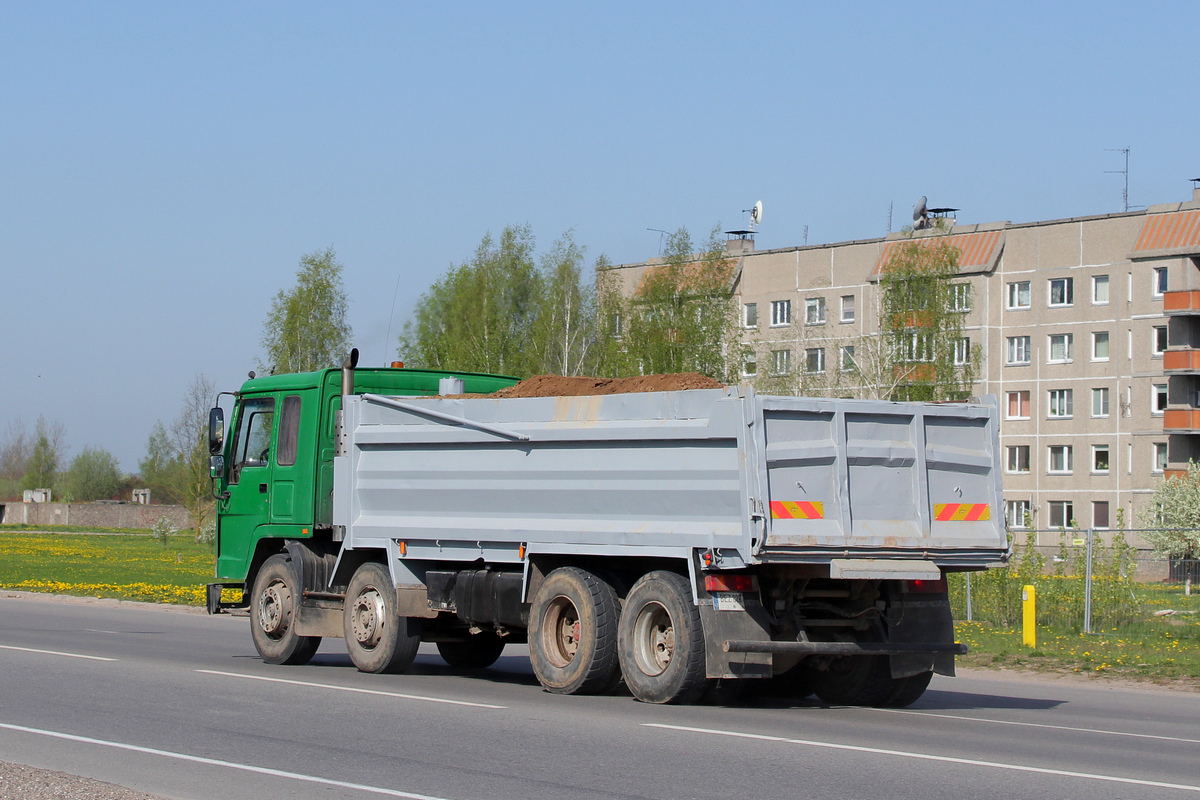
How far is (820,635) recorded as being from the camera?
12562 mm

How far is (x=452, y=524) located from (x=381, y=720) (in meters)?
3.35

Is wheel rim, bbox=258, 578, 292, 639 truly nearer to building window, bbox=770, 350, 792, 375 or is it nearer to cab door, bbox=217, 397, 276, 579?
cab door, bbox=217, 397, 276, 579

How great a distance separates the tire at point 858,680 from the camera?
527 inches

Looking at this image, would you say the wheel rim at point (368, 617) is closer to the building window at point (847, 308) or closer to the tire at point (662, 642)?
the tire at point (662, 642)

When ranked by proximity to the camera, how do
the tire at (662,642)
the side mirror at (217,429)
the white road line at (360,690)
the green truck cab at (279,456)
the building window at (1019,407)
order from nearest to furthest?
the tire at (662,642) < the white road line at (360,690) < the green truck cab at (279,456) < the side mirror at (217,429) < the building window at (1019,407)

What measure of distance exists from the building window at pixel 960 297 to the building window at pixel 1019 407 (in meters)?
12.1

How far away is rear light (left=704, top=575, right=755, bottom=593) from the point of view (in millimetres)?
12047

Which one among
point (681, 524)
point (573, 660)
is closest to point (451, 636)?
point (573, 660)

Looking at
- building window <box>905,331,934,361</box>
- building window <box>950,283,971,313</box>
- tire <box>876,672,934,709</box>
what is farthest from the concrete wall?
tire <box>876,672,934,709</box>

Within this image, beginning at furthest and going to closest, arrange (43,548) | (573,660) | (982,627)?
1. (43,548)
2. (982,627)
3. (573,660)

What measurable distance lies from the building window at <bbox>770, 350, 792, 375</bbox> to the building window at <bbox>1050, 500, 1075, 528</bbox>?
12.9 metres

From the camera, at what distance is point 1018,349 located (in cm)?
6869

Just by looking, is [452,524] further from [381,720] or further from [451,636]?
[381,720]

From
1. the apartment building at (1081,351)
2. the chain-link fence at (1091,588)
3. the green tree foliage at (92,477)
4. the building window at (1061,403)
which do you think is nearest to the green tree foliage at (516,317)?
the apartment building at (1081,351)
